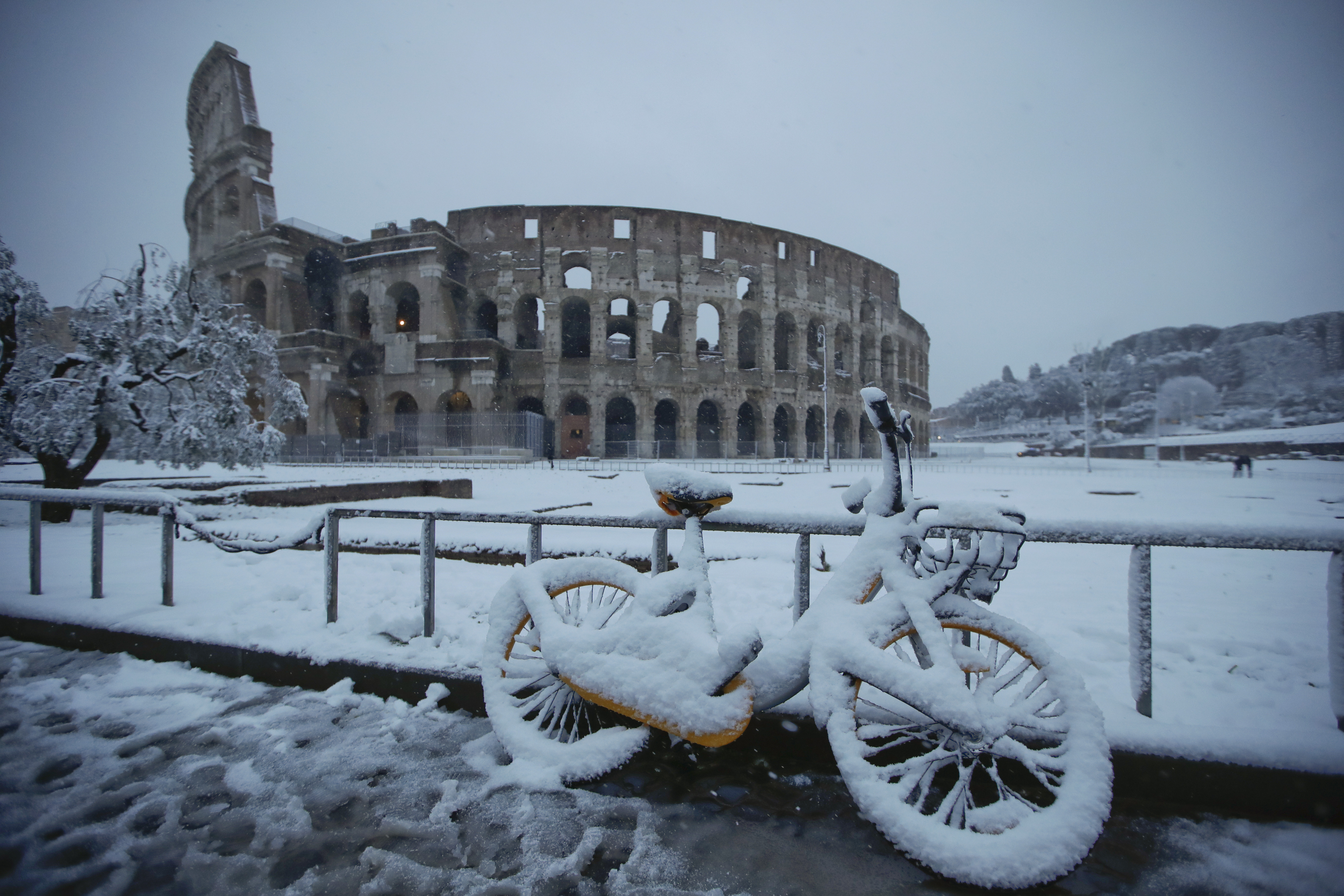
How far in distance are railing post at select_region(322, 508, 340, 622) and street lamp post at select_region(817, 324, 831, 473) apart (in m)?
28.5

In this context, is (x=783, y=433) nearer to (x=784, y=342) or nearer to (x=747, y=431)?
(x=747, y=431)

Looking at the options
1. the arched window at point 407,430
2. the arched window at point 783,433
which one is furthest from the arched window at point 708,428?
the arched window at point 407,430

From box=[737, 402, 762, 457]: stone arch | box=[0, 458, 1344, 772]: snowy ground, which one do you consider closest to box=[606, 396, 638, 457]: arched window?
box=[737, 402, 762, 457]: stone arch

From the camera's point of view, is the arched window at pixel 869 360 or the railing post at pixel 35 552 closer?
the railing post at pixel 35 552

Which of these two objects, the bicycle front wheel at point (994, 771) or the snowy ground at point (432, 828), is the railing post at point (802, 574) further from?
the snowy ground at point (432, 828)

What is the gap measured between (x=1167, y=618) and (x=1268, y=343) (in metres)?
21.2

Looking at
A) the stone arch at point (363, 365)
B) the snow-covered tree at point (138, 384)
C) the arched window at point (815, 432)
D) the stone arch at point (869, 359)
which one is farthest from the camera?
the stone arch at point (869, 359)

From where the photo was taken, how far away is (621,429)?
33906mm

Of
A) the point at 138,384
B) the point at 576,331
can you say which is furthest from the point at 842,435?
the point at 138,384

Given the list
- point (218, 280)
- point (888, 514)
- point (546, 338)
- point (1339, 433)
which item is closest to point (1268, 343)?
point (1339, 433)

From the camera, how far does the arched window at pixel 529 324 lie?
34.0m

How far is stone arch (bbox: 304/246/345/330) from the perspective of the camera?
3189cm

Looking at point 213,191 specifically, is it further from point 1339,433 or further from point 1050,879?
point 1339,433

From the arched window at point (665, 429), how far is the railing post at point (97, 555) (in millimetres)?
27015
